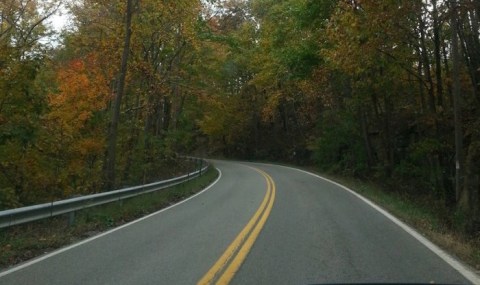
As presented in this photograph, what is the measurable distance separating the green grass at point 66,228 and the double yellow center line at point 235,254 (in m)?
3.17

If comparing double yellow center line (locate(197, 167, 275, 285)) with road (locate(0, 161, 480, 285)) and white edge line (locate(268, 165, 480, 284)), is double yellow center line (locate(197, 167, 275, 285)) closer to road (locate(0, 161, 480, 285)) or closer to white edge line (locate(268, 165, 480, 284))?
road (locate(0, 161, 480, 285))

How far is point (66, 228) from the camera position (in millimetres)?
10391

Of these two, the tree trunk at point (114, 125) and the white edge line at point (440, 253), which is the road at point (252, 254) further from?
the tree trunk at point (114, 125)

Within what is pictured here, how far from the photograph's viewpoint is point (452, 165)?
69.1ft

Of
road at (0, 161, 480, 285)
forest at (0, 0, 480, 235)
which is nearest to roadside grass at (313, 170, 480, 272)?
road at (0, 161, 480, 285)

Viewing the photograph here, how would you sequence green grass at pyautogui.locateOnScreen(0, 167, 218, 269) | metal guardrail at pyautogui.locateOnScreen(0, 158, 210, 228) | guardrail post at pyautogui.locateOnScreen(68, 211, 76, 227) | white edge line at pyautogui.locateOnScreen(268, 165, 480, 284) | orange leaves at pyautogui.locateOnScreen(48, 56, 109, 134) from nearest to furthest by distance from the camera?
white edge line at pyautogui.locateOnScreen(268, 165, 480, 284) < green grass at pyautogui.locateOnScreen(0, 167, 218, 269) < metal guardrail at pyautogui.locateOnScreen(0, 158, 210, 228) < guardrail post at pyautogui.locateOnScreen(68, 211, 76, 227) < orange leaves at pyautogui.locateOnScreen(48, 56, 109, 134)

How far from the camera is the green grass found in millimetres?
8149

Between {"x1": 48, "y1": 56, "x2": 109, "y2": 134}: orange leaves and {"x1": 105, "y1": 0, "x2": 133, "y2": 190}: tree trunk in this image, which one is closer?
{"x1": 105, "y1": 0, "x2": 133, "y2": 190}: tree trunk

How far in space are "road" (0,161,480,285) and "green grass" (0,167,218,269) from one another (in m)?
0.48

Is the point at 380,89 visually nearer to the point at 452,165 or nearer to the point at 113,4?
the point at 452,165

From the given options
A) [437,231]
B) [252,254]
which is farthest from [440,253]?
[252,254]

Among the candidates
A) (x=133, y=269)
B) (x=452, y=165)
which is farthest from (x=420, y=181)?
(x=133, y=269)

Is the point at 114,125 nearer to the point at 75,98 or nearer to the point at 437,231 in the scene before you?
the point at 75,98

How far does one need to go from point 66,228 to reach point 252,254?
4.84 metres
